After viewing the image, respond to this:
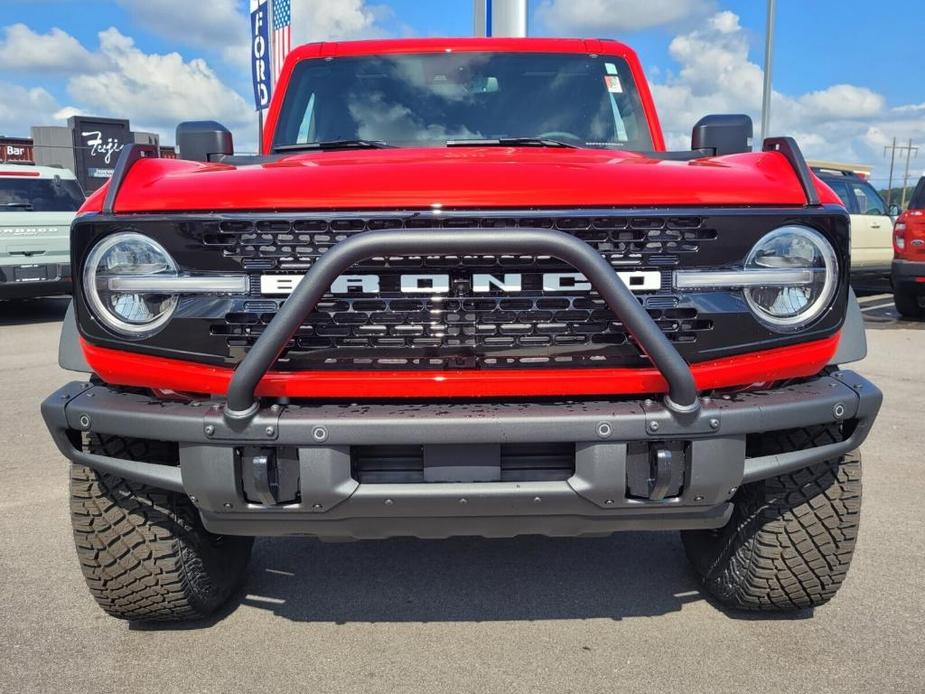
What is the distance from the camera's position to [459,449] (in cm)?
212

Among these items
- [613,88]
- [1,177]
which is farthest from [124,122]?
[613,88]

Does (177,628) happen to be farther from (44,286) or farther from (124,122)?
(124,122)

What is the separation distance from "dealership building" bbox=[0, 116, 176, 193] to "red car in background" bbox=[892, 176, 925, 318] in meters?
17.7

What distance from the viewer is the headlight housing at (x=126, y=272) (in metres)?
2.19

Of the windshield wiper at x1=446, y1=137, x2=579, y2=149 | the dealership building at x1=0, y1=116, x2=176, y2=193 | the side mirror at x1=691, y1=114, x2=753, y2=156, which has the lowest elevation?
the windshield wiper at x1=446, y1=137, x2=579, y2=149

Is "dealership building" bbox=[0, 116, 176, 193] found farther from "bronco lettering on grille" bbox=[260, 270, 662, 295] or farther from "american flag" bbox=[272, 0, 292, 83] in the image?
"bronco lettering on grille" bbox=[260, 270, 662, 295]

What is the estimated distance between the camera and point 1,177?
10.2 meters

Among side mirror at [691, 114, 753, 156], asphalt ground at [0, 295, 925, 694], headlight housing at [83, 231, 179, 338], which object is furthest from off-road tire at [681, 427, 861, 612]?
headlight housing at [83, 231, 179, 338]

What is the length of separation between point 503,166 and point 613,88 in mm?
1832

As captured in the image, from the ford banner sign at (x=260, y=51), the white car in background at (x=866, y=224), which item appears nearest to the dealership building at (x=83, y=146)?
the ford banner sign at (x=260, y=51)

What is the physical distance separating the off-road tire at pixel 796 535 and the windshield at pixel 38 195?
33.0 ft

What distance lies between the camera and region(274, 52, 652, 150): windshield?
370 cm

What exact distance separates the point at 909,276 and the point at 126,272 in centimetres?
993

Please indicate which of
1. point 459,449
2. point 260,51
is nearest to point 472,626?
point 459,449
